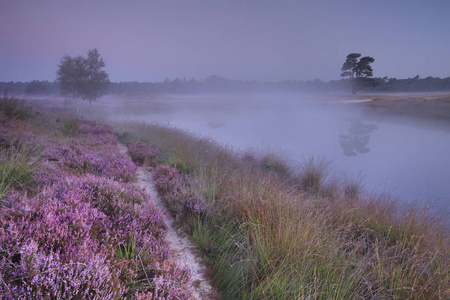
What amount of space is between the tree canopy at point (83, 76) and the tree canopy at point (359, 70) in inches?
2014

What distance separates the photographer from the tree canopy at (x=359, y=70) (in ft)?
170

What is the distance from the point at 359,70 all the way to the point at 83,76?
181ft

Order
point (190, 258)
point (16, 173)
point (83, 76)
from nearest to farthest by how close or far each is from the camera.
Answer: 1. point (190, 258)
2. point (16, 173)
3. point (83, 76)

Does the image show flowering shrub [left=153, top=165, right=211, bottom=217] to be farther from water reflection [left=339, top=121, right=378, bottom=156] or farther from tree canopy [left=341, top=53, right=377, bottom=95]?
tree canopy [left=341, top=53, right=377, bottom=95]

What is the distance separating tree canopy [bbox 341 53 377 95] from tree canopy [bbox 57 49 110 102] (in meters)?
51.2

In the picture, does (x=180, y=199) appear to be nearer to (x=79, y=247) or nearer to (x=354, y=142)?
(x=79, y=247)

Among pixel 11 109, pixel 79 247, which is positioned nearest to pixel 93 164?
pixel 79 247

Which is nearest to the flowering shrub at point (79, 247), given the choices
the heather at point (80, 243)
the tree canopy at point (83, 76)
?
the heather at point (80, 243)

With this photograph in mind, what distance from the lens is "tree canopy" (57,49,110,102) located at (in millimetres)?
32594

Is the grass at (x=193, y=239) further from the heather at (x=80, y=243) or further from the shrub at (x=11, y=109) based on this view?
the shrub at (x=11, y=109)

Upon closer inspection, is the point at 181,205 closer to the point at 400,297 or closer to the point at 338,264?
the point at 338,264

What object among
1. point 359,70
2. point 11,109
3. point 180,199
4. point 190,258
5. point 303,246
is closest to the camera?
point 303,246

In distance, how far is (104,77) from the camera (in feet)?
111

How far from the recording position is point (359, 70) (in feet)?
174
